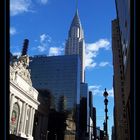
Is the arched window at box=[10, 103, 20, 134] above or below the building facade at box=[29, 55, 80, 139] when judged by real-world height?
below

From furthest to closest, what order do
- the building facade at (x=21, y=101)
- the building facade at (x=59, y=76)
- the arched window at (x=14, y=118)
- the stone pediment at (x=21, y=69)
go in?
the building facade at (x=59, y=76) < the arched window at (x=14, y=118) < the building facade at (x=21, y=101) < the stone pediment at (x=21, y=69)

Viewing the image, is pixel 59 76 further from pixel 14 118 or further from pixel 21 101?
pixel 14 118

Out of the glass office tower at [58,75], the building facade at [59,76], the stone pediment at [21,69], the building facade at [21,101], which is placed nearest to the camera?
the stone pediment at [21,69]

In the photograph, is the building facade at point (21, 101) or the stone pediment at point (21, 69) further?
the building facade at point (21, 101)

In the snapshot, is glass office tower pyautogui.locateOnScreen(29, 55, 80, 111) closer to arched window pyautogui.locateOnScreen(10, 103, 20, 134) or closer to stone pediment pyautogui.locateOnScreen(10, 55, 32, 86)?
A: stone pediment pyautogui.locateOnScreen(10, 55, 32, 86)

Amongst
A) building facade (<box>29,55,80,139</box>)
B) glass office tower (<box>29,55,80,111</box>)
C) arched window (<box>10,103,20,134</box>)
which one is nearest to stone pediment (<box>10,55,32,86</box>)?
arched window (<box>10,103,20,134</box>)

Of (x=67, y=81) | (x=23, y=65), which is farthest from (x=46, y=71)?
(x=23, y=65)

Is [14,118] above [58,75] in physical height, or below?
below

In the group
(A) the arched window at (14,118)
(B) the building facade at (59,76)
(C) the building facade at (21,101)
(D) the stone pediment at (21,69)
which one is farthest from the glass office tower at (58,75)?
(A) the arched window at (14,118)

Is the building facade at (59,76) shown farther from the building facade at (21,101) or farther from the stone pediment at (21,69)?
the stone pediment at (21,69)

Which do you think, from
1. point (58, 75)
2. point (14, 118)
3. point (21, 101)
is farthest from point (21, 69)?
point (58, 75)
